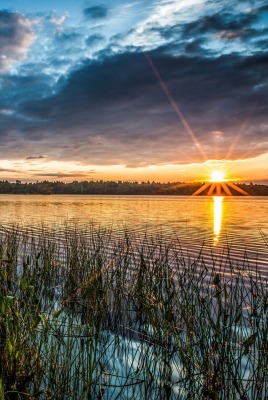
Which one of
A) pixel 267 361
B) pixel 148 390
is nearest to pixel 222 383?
pixel 267 361

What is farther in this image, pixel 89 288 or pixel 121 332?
pixel 89 288

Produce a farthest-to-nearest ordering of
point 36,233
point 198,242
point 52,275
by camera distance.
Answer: point 36,233, point 198,242, point 52,275

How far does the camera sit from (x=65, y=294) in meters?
7.07

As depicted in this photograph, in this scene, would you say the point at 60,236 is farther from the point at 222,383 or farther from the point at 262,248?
the point at 222,383

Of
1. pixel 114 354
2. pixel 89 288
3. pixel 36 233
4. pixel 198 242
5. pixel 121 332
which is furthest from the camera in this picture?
pixel 36 233

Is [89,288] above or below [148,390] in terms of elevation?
above

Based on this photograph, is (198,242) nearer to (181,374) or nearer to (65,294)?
(65,294)

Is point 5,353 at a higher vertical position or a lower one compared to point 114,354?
higher

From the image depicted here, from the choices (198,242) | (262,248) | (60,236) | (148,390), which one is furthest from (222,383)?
(60,236)

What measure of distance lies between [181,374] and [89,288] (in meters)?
2.51

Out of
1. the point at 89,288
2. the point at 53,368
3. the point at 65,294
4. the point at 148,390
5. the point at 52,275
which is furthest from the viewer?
the point at 52,275

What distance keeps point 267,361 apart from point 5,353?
2594mm

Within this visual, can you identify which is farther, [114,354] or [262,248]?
[262,248]

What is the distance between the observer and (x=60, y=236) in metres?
15.9
